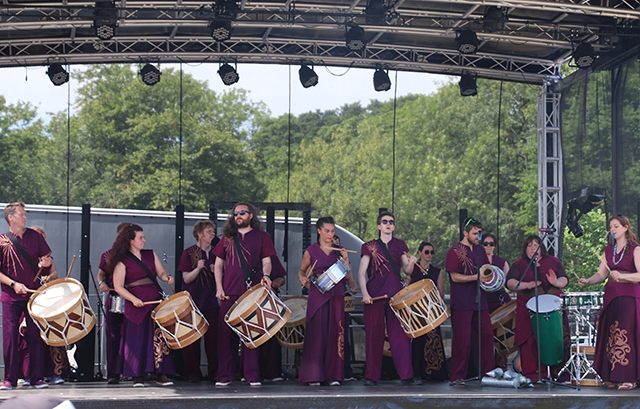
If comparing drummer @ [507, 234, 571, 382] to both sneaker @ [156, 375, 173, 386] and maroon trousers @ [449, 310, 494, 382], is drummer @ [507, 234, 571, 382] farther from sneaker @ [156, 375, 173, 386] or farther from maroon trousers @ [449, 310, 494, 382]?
sneaker @ [156, 375, 173, 386]

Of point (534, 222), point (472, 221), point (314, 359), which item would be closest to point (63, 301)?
point (314, 359)

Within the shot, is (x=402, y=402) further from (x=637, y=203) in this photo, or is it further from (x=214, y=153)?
(x=214, y=153)

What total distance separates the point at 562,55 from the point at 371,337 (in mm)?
4554

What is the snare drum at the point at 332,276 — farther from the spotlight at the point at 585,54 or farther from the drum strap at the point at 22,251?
the spotlight at the point at 585,54

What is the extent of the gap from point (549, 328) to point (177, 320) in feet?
10.9

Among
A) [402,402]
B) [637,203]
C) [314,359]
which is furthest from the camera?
[637,203]

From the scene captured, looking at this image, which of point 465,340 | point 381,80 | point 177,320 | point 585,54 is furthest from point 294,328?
point 585,54

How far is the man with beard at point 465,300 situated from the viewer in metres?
8.27

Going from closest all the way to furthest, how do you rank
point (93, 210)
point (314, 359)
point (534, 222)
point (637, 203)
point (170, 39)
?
point (314, 359)
point (637, 203)
point (170, 39)
point (93, 210)
point (534, 222)

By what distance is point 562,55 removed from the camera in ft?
34.9

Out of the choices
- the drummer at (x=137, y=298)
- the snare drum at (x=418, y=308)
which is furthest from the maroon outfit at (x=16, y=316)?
the snare drum at (x=418, y=308)

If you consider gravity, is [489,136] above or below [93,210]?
above

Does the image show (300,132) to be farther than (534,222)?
Yes

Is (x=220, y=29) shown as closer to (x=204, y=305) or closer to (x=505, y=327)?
(x=204, y=305)
